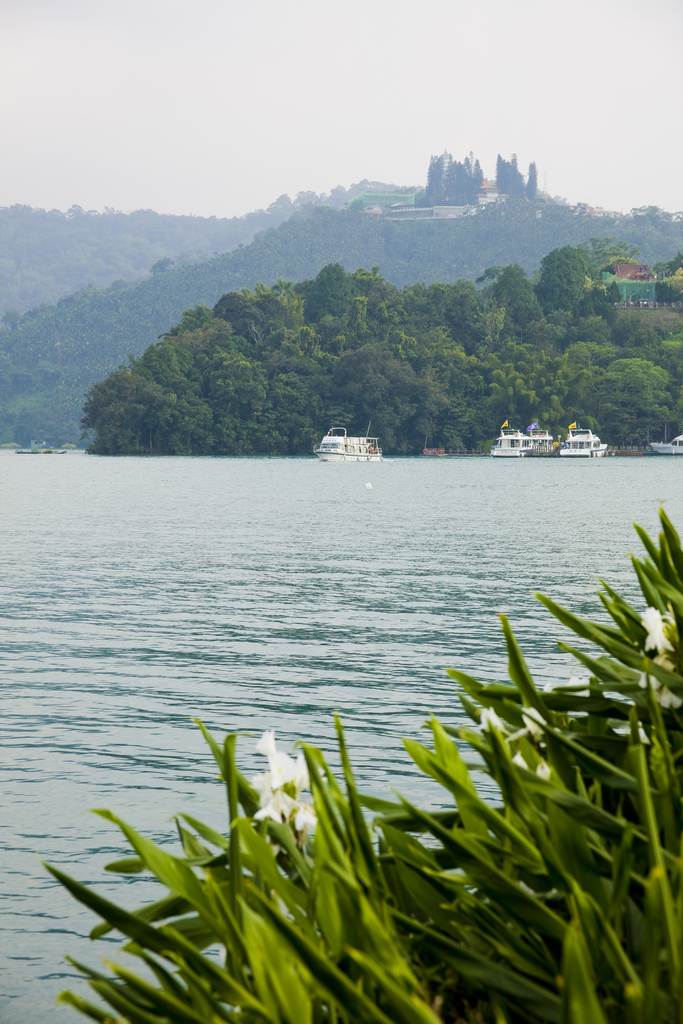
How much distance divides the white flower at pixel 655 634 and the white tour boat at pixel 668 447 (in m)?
106

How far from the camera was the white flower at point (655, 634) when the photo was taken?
285 centimetres

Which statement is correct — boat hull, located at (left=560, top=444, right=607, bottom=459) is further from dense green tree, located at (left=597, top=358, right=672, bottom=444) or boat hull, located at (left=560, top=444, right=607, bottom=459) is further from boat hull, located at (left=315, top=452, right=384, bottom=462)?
boat hull, located at (left=315, top=452, right=384, bottom=462)

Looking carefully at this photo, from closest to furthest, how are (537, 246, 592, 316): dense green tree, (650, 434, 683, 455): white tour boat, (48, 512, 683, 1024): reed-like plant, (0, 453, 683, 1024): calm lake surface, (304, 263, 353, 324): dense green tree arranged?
(48, 512, 683, 1024): reed-like plant
(0, 453, 683, 1024): calm lake surface
(650, 434, 683, 455): white tour boat
(304, 263, 353, 324): dense green tree
(537, 246, 592, 316): dense green tree

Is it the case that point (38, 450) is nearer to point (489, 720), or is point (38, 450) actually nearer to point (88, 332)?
point (88, 332)

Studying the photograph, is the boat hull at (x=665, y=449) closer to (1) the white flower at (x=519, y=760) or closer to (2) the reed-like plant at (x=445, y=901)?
(1) the white flower at (x=519, y=760)

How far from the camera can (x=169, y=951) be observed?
2.15 m

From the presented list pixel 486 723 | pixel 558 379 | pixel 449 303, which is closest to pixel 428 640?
pixel 486 723

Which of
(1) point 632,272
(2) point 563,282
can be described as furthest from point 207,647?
(1) point 632,272

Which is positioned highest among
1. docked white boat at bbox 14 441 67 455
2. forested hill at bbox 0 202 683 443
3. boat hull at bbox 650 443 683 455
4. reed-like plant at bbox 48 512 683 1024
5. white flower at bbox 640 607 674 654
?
forested hill at bbox 0 202 683 443

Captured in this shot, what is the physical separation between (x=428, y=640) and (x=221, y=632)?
3.11m

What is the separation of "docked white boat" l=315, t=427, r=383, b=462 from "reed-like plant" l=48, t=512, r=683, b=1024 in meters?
88.0

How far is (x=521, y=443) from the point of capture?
105688mm

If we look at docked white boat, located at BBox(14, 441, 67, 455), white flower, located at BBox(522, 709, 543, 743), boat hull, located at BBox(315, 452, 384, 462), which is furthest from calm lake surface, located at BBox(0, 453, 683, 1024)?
docked white boat, located at BBox(14, 441, 67, 455)

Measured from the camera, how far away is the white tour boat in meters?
105
